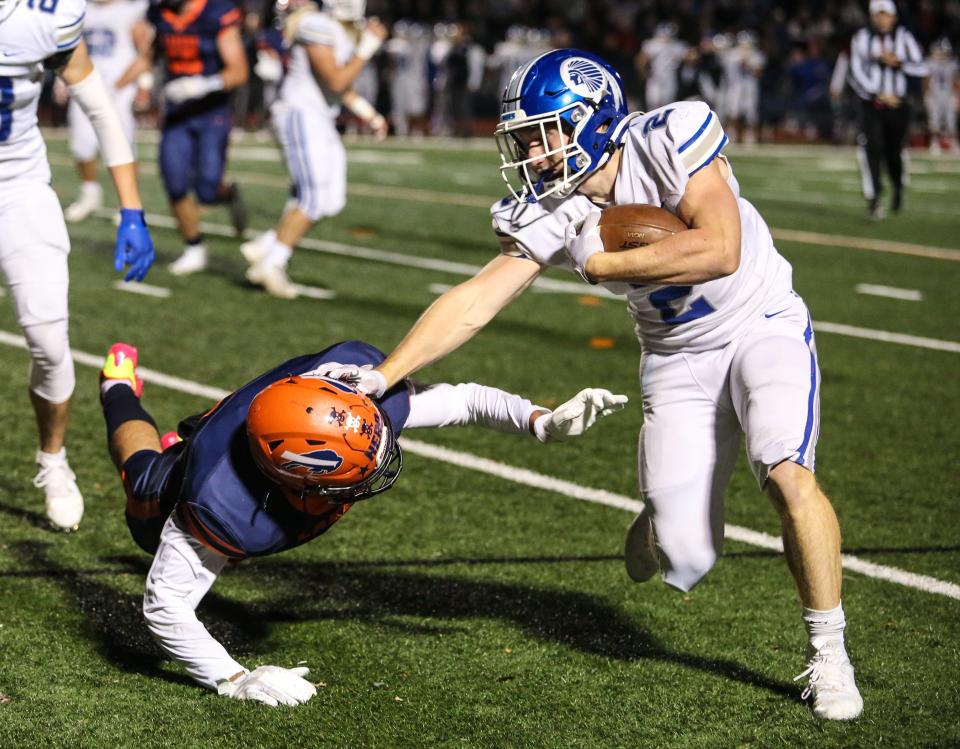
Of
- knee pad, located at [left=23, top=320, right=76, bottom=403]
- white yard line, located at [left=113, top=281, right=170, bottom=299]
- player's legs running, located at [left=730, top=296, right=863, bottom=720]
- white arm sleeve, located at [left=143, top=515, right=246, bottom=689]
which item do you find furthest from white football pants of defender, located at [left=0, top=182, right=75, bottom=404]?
white yard line, located at [left=113, top=281, right=170, bottom=299]

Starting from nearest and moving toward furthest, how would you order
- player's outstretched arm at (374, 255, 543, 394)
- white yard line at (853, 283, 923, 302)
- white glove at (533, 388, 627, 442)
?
white glove at (533, 388, 627, 442), player's outstretched arm at (374, 255, 543, 394), white yard line at (853, 283, 923, 302)

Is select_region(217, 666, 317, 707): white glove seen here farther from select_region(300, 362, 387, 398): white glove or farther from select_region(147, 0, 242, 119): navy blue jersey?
select_region(147, 0, 242, 119): navy blue jersey

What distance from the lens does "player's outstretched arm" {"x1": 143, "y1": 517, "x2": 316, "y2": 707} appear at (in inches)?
121

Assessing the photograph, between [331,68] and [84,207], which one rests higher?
[331,68]

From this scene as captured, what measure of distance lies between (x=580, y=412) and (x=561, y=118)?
683 mm

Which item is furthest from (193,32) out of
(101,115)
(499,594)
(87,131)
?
(499,594)

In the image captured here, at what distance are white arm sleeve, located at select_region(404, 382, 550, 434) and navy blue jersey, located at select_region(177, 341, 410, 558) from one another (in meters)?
0.28

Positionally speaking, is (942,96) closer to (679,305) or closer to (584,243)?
(679,305)

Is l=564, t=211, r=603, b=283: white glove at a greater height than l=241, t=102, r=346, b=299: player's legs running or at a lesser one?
greater

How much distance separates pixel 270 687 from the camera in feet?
10.1

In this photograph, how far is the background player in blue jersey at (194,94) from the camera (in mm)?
8258

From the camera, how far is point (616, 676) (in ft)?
10.8

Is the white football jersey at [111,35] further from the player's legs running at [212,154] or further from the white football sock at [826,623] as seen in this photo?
the white football sock at [826,623]

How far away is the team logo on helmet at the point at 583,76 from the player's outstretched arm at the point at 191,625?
4.37ft
